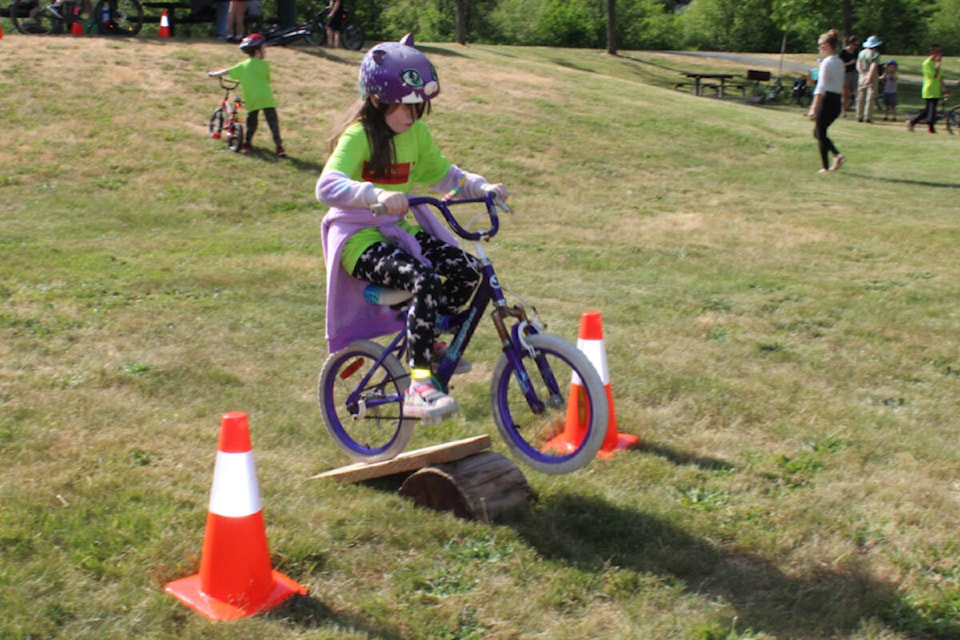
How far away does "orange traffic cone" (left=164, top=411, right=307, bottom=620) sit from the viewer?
380cm

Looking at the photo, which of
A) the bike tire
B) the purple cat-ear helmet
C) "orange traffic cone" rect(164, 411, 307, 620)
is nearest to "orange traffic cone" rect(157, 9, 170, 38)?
the bike tire

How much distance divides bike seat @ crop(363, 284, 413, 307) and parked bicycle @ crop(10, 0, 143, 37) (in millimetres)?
20272

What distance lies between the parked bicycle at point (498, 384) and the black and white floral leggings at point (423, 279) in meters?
0.11

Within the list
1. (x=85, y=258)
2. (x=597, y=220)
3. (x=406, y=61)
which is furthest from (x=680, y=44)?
(x=406, y=61)

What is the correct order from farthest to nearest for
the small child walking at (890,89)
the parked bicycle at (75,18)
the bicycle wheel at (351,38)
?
the small child walking at (890,89), the bicycle wheel at (351,38), the parked bicycle at (75,18)

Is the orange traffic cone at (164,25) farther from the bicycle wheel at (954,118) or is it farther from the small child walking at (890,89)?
the small child walking at (890,89)

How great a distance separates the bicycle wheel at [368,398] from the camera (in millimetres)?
4991

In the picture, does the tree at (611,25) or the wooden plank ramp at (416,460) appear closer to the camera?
the wooden plank ramp at (416,460)

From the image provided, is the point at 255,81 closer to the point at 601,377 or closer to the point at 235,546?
the point at 601,377

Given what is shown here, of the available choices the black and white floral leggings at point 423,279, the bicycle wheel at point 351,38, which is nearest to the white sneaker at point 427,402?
the black and white floral leggings at point 423,279

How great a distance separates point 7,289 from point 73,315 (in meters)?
1.19

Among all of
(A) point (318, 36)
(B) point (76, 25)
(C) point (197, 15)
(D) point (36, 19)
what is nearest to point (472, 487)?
(B) point (76, 25)

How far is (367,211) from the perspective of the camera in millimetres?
4781

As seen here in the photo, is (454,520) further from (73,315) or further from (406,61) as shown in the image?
(73,315)
